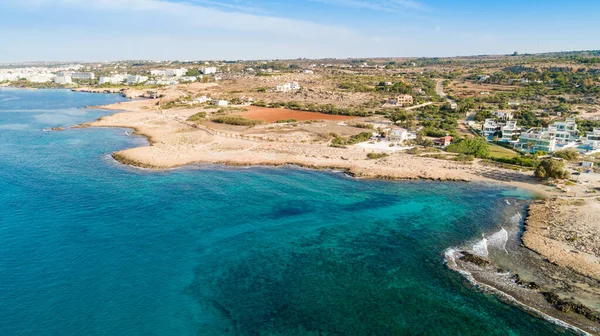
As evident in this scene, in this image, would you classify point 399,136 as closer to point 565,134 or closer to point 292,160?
point 292,160

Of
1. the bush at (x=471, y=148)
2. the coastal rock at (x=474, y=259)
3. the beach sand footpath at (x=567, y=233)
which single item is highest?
the bush at (x=471, y=148)

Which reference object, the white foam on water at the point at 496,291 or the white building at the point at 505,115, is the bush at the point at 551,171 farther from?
the white building at the point at 505,115

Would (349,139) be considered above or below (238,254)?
above

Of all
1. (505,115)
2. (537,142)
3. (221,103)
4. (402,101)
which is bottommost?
(537,142)

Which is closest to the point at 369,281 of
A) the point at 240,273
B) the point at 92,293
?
the point at 240,273

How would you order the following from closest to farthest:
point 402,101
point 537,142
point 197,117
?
point 537,142
point 197,117
point 402,101

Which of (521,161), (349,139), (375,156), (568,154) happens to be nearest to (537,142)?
(568,154)

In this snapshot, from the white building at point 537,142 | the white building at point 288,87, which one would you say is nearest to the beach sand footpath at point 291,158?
the white building at point 537,142
